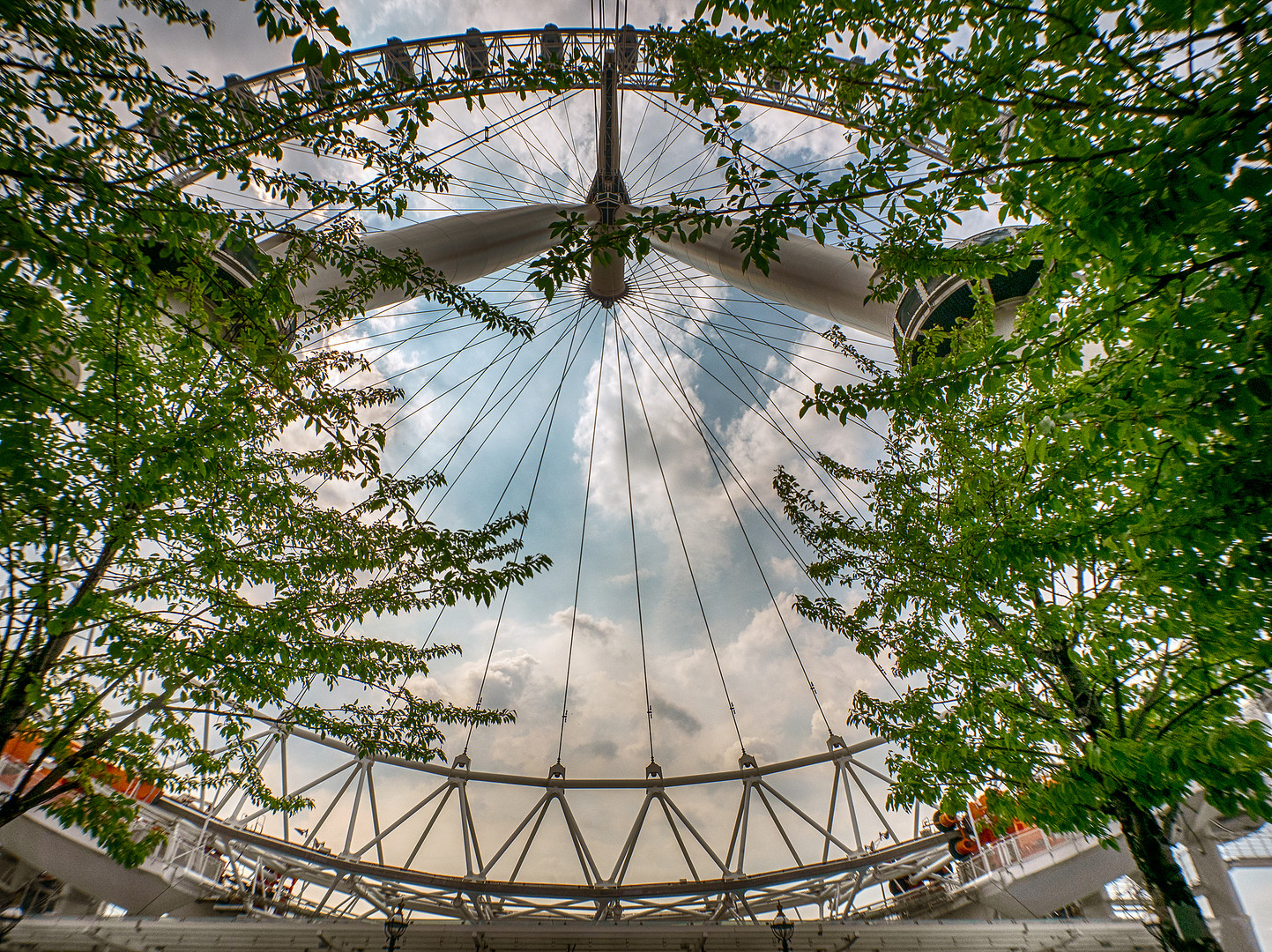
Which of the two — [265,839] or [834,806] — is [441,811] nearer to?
[265,839]

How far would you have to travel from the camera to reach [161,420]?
6508mm

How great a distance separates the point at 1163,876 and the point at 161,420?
38.3 ft

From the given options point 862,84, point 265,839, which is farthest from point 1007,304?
point 265,839

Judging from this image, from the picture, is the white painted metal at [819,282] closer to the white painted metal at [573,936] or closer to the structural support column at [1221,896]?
the structural support column at [1221,896]

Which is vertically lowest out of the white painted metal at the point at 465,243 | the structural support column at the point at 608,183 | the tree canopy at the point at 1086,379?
the tree canopy at the point at 1086,379

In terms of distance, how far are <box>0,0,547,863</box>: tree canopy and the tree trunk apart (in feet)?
23.4

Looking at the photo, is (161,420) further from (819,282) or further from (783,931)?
(783,931)

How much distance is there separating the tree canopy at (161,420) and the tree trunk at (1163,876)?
7.13 metres

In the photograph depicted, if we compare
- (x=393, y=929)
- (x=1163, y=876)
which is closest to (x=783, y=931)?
(x=393, y=929)

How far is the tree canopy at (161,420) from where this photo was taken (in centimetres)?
Result: 395

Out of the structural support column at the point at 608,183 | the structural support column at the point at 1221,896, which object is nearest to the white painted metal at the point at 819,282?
the structural support column at the point at 608,183

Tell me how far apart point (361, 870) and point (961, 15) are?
22.6 metres

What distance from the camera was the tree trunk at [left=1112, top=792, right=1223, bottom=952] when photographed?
545cm

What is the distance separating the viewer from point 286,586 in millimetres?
7430
